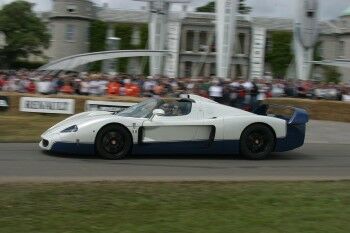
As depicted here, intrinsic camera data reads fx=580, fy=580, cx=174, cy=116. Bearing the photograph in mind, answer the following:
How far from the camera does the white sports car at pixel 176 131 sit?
995 cm

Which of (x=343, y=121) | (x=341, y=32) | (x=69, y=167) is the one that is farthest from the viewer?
(x=341, y=32)

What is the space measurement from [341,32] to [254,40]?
13.6m

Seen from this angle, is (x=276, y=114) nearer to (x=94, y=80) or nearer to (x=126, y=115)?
(x=126, y=115)

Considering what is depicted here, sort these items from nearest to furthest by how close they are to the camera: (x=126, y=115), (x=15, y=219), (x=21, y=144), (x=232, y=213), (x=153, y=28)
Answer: (x=15, y=219), (x=232, y=213), (x=126, y=115), (x=21, y=144), (x=153, y=28)

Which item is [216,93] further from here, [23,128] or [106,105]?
[23,128]

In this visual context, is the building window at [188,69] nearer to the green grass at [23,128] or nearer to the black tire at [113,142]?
the green grass at [23,128]

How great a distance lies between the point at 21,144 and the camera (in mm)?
11703

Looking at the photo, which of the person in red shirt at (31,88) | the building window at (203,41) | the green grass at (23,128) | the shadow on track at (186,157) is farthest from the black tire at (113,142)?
the building window at (203,41)

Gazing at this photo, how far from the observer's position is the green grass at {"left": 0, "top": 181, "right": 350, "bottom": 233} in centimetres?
507

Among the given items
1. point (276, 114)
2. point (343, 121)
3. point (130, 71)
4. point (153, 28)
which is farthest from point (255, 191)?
point (130, 71)

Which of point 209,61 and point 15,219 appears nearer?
point 15,219

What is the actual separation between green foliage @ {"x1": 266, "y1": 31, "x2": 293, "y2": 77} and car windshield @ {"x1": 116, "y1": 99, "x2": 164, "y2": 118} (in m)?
62.0

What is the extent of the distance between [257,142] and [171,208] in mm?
5254

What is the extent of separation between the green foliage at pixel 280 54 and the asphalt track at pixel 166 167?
197 ft
